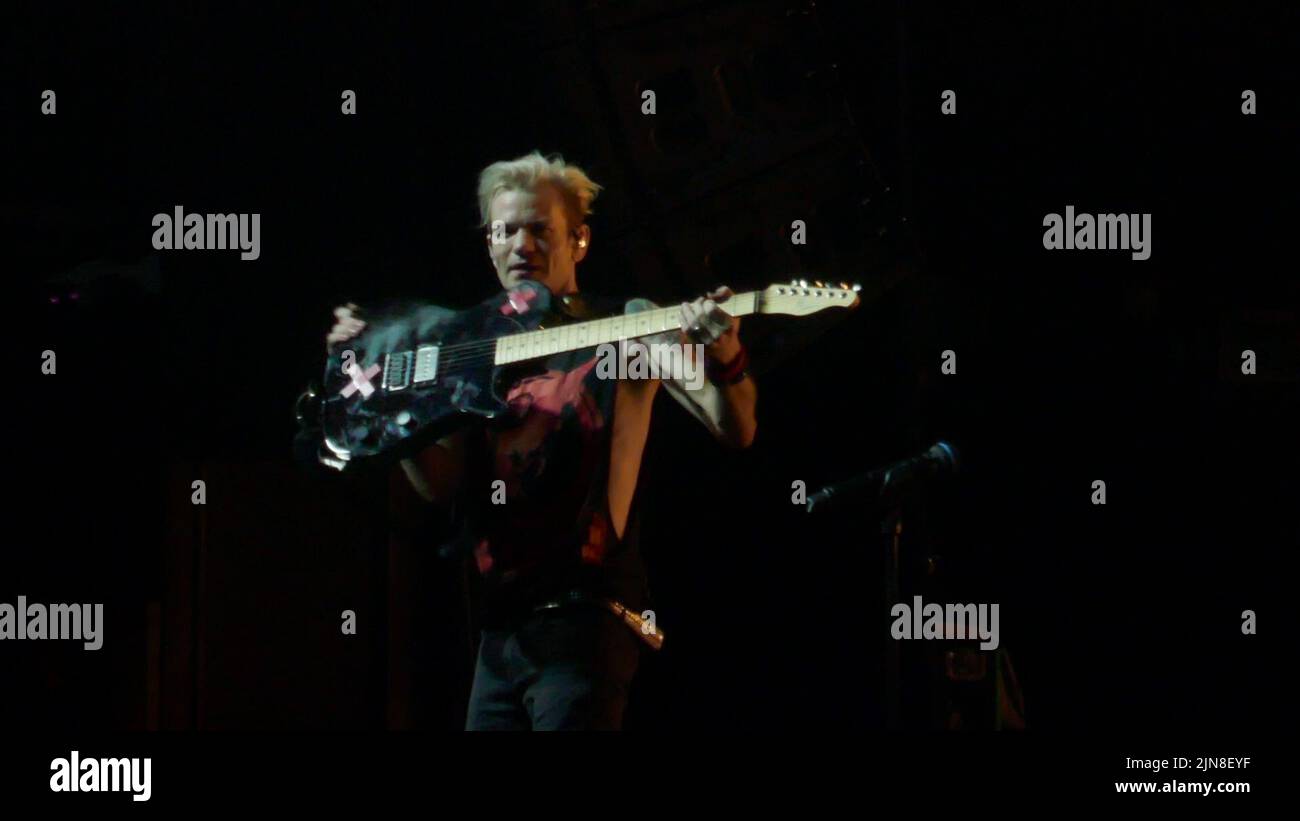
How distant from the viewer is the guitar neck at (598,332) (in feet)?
8.57

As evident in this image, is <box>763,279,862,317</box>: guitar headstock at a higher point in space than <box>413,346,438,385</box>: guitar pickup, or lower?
higher

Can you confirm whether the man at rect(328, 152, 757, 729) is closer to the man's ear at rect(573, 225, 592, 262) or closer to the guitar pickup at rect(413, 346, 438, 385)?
the man's ear at rect(573, 225, 592, 262)

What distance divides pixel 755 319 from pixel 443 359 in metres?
0.87

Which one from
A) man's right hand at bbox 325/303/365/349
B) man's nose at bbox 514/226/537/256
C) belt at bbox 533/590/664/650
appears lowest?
belt at bbox 533/590/664/650

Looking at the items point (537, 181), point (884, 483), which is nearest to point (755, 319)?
point (884, 483)

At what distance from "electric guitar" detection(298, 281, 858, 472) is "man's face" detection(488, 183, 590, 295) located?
4 cm

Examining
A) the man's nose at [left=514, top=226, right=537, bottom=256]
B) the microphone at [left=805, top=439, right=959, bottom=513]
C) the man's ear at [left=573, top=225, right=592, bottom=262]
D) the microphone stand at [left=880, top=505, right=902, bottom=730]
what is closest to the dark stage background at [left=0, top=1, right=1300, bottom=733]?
the microphone stand at [left=880, top=505, right=902, bottom=730]

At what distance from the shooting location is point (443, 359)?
2832 mm

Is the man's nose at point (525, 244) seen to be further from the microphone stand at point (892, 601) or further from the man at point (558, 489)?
the microphone stand at point (892, 601)

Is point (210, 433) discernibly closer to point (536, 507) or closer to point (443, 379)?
point (443, 379)

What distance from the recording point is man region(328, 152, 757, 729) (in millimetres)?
2389

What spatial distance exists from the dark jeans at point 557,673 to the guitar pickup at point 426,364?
0.61 metres

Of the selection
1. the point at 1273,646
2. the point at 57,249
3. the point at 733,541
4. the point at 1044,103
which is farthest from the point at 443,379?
the point at 1273,646

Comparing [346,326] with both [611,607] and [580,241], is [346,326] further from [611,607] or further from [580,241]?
[611,607]
